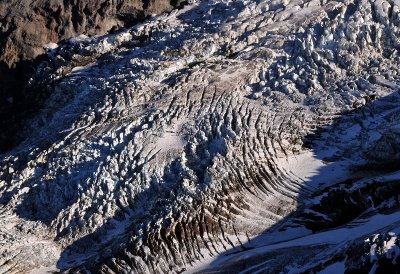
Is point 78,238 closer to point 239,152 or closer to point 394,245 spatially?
point 239,152

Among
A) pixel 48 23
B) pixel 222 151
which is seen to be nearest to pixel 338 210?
pixel 222 151

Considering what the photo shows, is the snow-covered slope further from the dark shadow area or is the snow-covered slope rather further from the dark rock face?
the dark rock face

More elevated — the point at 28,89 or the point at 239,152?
the point at 28,89

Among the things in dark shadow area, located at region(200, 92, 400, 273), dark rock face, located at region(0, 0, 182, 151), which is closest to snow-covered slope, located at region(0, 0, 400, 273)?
dark shadow area, located at region(200, 92, 400, 273)

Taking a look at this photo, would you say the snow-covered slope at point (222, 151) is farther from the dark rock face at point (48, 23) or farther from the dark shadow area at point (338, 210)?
the dark rock face at point (48, 23)

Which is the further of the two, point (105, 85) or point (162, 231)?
point (105, 85)

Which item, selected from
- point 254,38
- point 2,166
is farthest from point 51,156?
point 254,38
